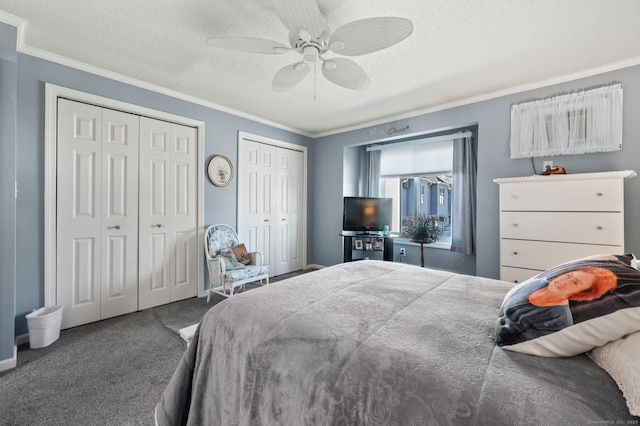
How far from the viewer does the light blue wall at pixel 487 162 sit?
255 cm

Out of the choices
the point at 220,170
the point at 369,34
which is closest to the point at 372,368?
the point at 369,34

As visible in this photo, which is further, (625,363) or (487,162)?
(487,162)

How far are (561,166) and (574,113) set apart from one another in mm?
522

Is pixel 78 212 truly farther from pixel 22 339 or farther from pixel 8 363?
pixel 8 363

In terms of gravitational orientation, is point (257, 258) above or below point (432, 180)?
below

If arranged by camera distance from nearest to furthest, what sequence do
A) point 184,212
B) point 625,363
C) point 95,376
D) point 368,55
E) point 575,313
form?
point 625,363, point 575,313, point 95,376, point 368,55, point 184,212

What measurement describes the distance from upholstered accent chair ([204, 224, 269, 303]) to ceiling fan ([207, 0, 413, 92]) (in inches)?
85.6

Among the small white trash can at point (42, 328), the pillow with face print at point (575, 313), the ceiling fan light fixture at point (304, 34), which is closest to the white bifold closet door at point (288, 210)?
the small white trash can at point (42, 328)

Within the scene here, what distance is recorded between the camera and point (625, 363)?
710mm

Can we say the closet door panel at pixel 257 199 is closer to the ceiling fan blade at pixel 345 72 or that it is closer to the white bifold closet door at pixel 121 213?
the white bifold closet door at pixel 121 213

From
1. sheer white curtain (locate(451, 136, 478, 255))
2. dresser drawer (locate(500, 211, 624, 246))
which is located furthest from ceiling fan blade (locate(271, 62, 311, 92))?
sheer white curtain (locate(451, 136, 478, 255))

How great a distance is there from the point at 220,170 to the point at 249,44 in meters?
2.23

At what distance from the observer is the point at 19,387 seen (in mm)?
1806

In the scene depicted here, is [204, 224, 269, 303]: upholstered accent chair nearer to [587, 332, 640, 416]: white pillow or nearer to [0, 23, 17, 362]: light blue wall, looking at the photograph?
[0, 23, 17, 362]: light blue wall
